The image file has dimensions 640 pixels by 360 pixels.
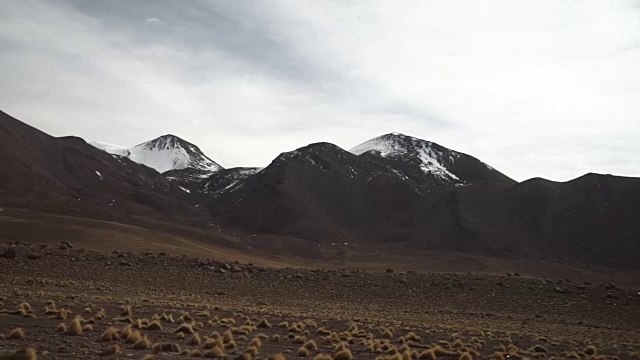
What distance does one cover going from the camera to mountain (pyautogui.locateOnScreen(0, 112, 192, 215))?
115438 millimetres

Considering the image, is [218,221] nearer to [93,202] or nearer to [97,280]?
[93,202]

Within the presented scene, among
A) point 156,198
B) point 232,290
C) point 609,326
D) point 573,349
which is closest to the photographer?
point 573,349

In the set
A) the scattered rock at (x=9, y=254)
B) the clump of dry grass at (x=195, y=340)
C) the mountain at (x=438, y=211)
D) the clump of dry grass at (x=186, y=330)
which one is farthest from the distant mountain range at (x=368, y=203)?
the clump of dry grass at (x=195, y=340)

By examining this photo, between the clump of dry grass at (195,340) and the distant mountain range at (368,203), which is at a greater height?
the distant mountain range at (368,203)

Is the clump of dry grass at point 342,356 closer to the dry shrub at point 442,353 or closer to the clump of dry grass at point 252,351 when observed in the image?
the clump of dry grass at point 252,351

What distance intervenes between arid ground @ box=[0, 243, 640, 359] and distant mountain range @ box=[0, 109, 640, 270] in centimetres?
6514

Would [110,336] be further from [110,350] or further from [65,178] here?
[65,178]

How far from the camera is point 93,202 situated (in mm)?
128125

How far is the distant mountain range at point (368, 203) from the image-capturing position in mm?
118375

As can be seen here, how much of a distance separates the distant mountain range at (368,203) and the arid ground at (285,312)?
65.1m

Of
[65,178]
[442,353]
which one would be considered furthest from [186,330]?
[65,178]

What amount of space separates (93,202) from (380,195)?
79.5 metres

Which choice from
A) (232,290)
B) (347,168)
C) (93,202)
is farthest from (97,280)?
(347,168)

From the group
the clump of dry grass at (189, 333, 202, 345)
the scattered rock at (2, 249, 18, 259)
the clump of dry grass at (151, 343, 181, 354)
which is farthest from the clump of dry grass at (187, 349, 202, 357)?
the scattered rock at (2, 249, 18, 259)
